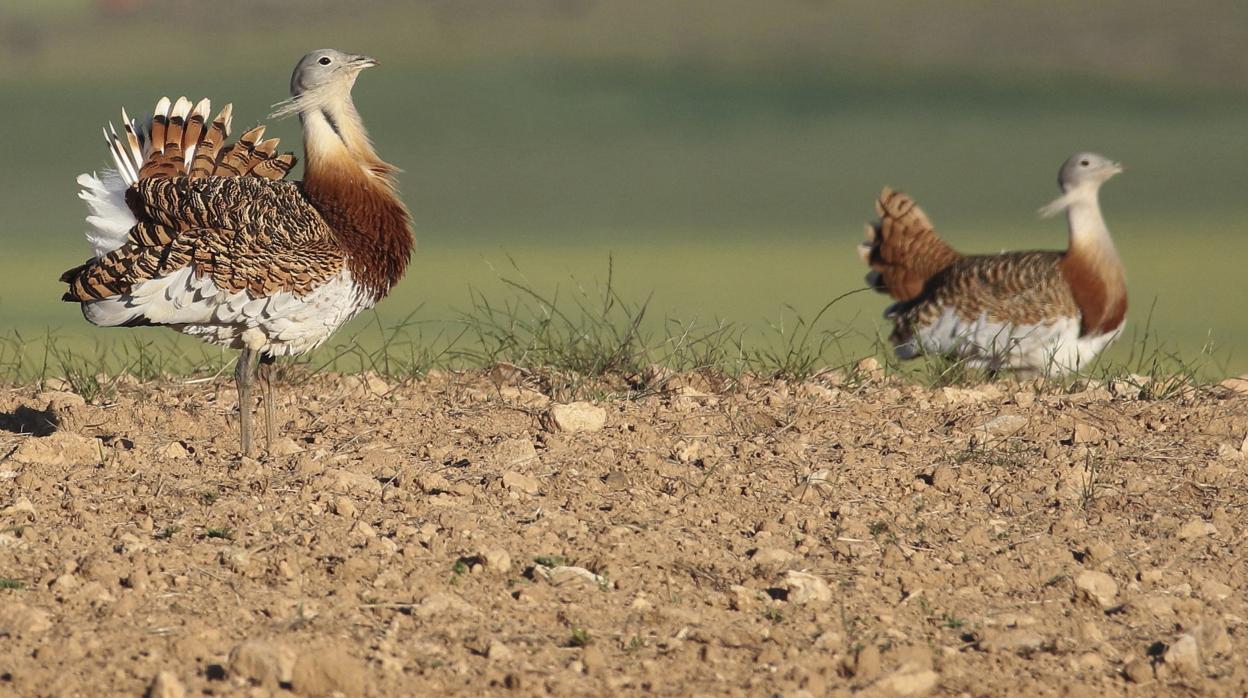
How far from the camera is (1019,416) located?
5434 millimetres

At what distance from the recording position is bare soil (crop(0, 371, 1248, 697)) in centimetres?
343

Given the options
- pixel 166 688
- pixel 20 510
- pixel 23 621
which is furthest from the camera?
pixel 20 510

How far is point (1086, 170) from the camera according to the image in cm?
814

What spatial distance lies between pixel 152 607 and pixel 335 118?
2.66 m

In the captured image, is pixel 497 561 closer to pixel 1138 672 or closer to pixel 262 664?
pixel 262 664

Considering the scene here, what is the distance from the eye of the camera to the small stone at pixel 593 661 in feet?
11.1

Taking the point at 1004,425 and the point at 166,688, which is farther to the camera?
the point at 1004,425

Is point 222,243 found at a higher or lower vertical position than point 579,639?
higher

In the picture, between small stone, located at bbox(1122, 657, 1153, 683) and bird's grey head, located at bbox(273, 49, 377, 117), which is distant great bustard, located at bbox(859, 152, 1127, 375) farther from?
small stone, located at bbox(1122, 657, 1153, 683)

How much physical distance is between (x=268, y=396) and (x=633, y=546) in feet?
6.16

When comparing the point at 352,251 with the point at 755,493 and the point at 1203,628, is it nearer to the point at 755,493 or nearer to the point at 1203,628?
the point at 755,493

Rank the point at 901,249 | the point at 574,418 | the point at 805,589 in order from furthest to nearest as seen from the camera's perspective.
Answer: the point at 901,249, the point at 574,418, the point at 805,589

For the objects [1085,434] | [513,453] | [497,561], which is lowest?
[497,561]

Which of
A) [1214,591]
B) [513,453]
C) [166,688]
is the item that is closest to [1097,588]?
[1214,591]
